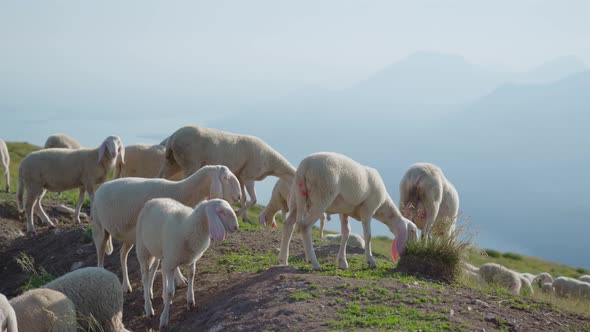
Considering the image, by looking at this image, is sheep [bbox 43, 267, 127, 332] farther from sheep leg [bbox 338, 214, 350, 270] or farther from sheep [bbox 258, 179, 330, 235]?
sheep [bbox 258, 179, 330, 235]

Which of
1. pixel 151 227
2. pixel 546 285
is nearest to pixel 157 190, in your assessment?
pixel 151 227

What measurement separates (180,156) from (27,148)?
24.5 metres

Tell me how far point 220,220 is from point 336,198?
9.71 ft

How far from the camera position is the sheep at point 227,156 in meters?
15.2

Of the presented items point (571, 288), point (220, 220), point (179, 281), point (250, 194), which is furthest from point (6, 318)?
point (571, 288)

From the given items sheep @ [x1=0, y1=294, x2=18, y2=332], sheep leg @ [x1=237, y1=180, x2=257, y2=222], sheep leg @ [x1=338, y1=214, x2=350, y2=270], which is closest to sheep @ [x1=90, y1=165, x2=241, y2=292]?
sheep leg @ [x1=338, y1=214, x2=350, y2=270]

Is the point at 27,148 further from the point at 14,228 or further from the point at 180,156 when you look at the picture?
the point at 180,156

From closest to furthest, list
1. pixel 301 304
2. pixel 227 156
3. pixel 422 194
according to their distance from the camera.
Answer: pixel 301 304 → pixel 422 194 → pixel 227 156

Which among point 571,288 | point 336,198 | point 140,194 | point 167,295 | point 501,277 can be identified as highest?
point 336,198

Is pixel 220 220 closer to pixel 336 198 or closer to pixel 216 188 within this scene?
pixel 216 188

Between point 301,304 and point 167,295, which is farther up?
point 301,304

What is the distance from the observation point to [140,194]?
35.1 feet

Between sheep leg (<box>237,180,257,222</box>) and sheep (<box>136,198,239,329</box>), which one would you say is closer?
sheep (<box>136,198,239,329</box>)

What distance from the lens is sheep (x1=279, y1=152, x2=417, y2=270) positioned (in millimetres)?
10570
